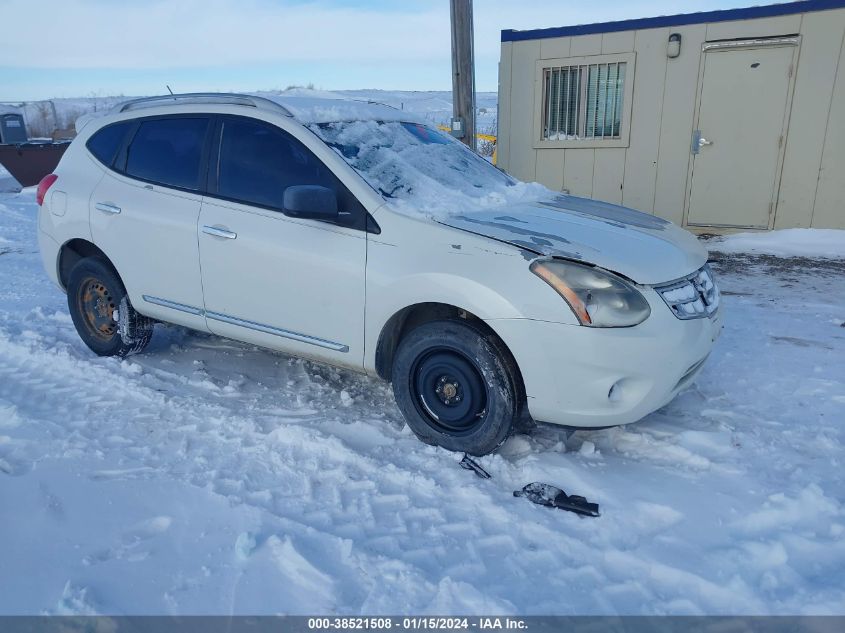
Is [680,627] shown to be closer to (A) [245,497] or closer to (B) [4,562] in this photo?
(A) [245,497]

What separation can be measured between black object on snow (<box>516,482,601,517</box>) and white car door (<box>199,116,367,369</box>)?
3.81 ft

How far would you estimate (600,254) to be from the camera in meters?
3.18

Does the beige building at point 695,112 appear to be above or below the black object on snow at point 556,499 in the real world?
above

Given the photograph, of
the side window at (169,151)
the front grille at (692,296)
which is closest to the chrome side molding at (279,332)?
the side window at (169,151)

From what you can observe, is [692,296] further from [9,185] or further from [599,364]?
[9,185]

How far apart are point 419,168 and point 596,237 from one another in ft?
4.14

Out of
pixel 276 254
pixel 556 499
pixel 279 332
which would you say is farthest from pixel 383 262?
pixel 556 499

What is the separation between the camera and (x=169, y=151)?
14.2 feet

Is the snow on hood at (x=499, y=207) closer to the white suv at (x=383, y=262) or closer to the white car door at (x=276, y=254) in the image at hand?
the white suv at (x=383, y=262)

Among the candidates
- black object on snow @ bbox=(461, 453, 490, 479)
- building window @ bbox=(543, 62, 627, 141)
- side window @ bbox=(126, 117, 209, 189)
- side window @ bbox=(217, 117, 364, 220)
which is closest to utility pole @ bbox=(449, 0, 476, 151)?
building window @ bbox=(543, 62, 627, 141)

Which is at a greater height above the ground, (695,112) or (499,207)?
(695,112)

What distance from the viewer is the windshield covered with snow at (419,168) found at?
146 inches

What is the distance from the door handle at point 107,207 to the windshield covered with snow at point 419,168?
5.23 feet

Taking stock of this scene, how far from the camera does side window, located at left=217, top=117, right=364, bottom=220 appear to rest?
3656mm
